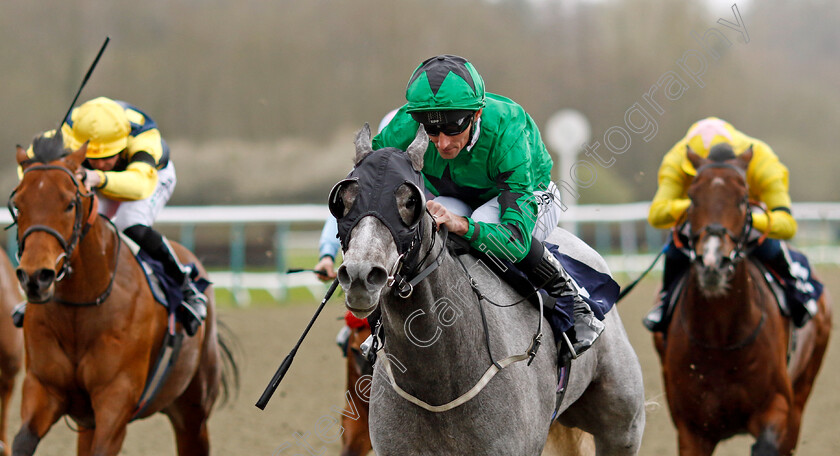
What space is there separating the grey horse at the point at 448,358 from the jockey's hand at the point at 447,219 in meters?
0.04

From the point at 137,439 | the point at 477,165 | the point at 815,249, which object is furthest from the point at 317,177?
the point at 477,165

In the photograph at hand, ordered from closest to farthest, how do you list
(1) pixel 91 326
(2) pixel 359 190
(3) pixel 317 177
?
(2) pixel 359 190
(1) pixel 91 326
(3) pixel 317 177

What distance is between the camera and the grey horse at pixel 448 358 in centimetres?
245

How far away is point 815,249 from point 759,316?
44.6 ft

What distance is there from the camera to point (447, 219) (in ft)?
8.45

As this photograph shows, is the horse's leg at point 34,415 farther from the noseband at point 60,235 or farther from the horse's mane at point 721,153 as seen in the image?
the horse's mane at point 721,153

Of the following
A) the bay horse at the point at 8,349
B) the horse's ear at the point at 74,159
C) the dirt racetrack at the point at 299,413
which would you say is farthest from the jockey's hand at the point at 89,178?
the bay horse at the point at 8,349

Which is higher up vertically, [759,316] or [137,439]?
[759,316]

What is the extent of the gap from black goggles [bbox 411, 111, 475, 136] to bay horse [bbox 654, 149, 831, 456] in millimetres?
2153

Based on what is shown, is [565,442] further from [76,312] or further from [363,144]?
[76,312]

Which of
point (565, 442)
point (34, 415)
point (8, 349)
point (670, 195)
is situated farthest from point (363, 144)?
point (8, 349)

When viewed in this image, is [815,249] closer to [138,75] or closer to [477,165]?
[138,75]

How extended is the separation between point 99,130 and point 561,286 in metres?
2.72

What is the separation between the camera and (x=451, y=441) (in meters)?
2.65
